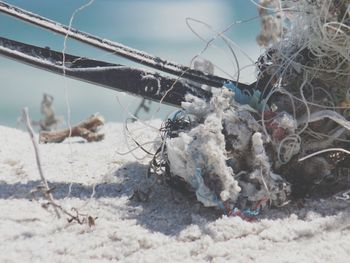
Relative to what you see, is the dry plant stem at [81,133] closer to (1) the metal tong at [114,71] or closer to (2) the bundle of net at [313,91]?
(1) the metal tong at [114,71]

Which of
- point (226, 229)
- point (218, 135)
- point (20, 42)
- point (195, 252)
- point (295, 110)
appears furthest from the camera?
point (20, 42)

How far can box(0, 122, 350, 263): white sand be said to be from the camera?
187 cm

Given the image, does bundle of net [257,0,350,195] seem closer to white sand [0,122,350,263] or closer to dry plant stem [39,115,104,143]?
white sand [0,122,350,263]

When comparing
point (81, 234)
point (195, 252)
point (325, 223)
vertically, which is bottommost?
point (81, 234)

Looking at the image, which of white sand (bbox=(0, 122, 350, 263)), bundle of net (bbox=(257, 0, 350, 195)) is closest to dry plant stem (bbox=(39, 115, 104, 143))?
white sand (bbox=(0, 122, 350, 263))

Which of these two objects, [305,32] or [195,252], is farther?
[305,32]

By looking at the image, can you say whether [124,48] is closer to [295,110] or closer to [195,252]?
[295,110]

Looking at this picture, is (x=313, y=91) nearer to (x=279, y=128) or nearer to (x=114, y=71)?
(x=279, y=128)

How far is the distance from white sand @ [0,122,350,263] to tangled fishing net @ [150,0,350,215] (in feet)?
0.35

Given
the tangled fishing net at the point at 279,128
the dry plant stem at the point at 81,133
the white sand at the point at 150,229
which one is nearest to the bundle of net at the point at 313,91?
the tangled fishing net at the point at 279,128

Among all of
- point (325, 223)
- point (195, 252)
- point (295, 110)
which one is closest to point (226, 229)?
point (195, 252)

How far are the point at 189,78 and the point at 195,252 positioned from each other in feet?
3.49

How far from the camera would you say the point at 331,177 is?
8.15 feet

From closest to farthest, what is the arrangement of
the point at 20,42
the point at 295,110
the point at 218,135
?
the point at 218,135 < the point at 295,110 < the point at 20,42
